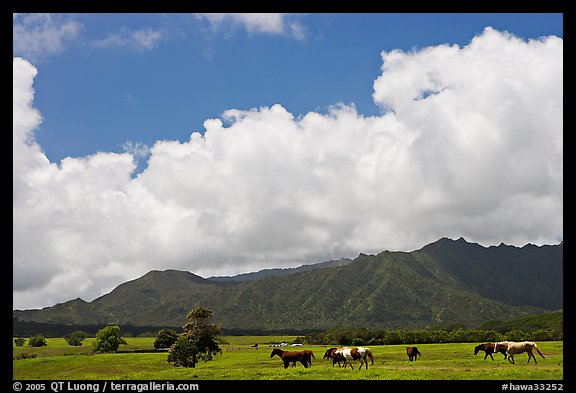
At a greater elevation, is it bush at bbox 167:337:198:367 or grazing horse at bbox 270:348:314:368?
grazing horse at bbox 270:348:314:368

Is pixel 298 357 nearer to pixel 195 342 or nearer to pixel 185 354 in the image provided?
pixel 195 342

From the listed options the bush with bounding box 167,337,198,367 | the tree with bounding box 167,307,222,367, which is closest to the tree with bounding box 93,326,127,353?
the tree with bounding box 167,307,222,367

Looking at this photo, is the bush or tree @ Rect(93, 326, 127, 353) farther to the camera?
tree @ Rect(93, 326, 127, 353)

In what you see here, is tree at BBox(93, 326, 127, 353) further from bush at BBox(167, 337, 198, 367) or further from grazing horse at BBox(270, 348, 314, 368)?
grazing horse at BBox(270, 348, 314, 368)

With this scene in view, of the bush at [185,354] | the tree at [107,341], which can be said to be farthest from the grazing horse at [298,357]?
the tree at [107,341]

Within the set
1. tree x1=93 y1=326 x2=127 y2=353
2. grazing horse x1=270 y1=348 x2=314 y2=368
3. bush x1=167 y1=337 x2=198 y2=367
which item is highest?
grazing horse x1=270 y1=348 x2=314 y2=368

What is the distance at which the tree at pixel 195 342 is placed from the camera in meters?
65.5

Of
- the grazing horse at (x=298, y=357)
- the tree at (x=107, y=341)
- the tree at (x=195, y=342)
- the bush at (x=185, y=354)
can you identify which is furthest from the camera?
the tree at (x=107, y=341)

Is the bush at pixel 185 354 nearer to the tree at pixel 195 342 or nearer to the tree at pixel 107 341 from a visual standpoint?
the tree at pixel 195 342

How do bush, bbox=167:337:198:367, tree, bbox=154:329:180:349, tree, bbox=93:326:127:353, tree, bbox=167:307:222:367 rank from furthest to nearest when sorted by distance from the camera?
tree, bbox=93:326:127:353, tree, bbox=154:329:180:349, tree, bbox=167:307:222:367, bush, bbox=167:337:198:367

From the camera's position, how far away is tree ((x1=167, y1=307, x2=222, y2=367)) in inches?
2579
